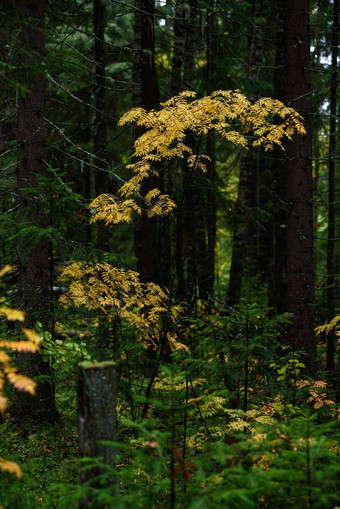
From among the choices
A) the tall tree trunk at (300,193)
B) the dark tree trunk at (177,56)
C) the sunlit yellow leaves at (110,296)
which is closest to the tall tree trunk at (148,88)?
the dark tree trunk at (177,56)

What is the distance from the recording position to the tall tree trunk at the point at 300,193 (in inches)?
304

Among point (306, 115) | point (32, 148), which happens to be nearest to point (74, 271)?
point (32, 148)

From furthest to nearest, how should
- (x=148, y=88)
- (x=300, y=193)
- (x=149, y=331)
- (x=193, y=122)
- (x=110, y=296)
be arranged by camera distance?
(x=148, y=88) → (x=300, y=193) → (x=110, y=296) → (x=149, y=331) → (x=193, y=122)

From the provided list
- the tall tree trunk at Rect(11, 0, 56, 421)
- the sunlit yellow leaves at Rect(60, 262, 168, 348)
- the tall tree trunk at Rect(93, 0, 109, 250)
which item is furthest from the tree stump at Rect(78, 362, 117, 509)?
the tall tree trunk at Rect(93, 0, 109, 250)

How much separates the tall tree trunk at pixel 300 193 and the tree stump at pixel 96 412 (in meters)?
5.59

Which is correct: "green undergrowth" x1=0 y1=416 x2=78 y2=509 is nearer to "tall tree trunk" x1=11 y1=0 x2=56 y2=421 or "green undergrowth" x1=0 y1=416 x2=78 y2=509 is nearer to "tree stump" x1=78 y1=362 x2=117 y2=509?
"tall tree trunk" x1=11 y1=0 x2=56 y2=421

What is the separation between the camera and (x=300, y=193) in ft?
25.6

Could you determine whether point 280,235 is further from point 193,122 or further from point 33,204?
point 33,204

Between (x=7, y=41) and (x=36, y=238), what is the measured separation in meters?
3.01

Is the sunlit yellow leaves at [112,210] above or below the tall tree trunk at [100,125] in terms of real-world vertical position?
below

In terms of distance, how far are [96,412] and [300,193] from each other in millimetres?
6245

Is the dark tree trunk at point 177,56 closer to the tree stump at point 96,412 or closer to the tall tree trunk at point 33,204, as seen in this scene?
the tall tree trunk at point 33,204

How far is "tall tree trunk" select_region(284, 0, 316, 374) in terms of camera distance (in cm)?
772

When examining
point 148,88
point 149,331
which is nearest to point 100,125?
point 148,88
